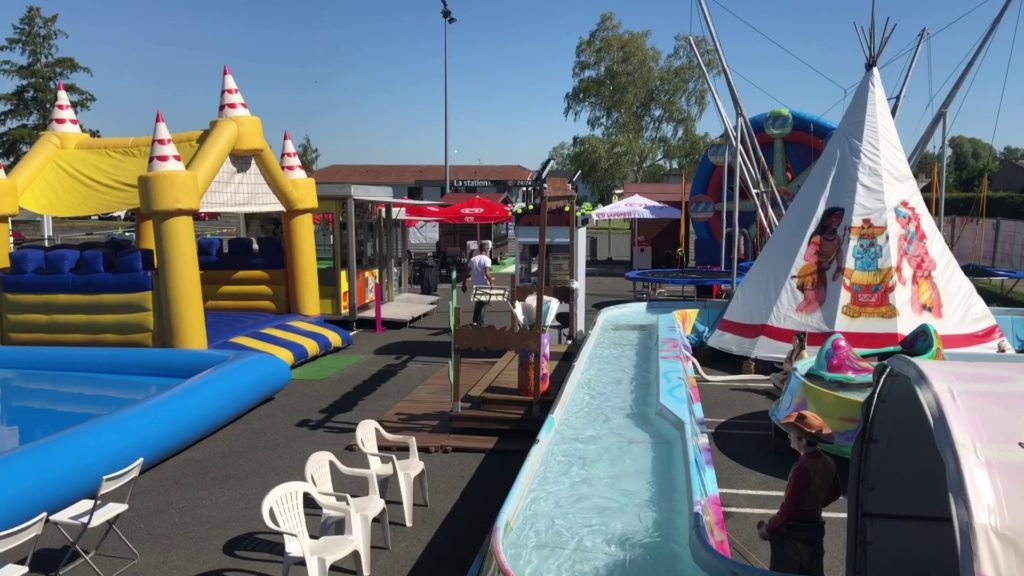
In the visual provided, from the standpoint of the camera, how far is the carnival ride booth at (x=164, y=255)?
33.1 ft

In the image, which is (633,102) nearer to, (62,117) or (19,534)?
(62,117)

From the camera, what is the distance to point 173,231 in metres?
10.0

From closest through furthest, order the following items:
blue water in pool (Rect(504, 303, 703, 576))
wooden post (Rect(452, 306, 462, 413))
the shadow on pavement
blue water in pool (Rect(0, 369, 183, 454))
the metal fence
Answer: blue water in pool (Rect(504, 303, 703, 576))
the shadow on pavement
blue water in pool (Rect(0, 369, 183, 454))
wooden post (Rect(452, 306, 462, 413))
the metal fence

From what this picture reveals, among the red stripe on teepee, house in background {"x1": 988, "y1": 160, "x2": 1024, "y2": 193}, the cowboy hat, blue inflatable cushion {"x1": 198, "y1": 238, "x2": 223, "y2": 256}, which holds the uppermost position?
house in background {"x1": 988, "y1": 160, "x2": 1024, "y2": 193}

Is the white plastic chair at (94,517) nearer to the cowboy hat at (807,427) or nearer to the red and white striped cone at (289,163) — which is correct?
the cowboy hat at (807,427)

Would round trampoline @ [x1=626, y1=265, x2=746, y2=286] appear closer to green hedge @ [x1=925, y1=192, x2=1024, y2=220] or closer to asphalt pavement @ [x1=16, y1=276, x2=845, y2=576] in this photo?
asphalt pavement @ [x1=16, y1=276, x2=845, y2=576]

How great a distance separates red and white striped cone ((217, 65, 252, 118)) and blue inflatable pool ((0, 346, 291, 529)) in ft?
13.4

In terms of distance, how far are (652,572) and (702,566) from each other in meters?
0.46

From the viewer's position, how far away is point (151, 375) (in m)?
9.66

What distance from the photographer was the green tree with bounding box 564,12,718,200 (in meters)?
40.8

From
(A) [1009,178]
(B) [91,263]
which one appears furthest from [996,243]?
(A) [1009,178]

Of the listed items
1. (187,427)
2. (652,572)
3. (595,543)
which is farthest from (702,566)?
(187,427)

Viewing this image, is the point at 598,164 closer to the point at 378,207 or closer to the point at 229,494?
the point at 378,207

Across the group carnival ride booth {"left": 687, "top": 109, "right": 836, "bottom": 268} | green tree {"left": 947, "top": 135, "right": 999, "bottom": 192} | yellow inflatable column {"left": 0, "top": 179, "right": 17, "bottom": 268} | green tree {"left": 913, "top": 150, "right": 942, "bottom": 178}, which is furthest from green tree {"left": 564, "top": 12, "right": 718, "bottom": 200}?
yellow inflatable column {"left": 0, "top": 179, "right": 17, "bottom": 268}
